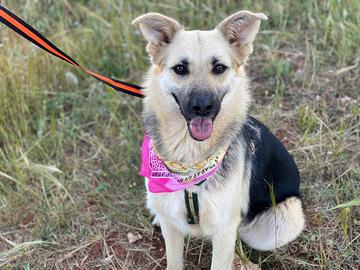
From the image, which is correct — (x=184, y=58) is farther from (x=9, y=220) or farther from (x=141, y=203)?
(x=9, y=220)

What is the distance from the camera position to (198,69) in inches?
106

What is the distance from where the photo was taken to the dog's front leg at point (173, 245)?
3.06 meters

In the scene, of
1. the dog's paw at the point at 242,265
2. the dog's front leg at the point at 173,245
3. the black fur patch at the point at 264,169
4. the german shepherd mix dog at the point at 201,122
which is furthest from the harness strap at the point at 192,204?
the dog's paw at the point at 242,265

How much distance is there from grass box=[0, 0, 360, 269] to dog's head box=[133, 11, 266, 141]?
0.95 meters

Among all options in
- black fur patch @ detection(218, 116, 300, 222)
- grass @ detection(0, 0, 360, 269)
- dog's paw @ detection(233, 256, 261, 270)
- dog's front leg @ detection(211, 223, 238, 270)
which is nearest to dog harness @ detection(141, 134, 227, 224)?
dog's front leg @ detection(211, 223, 238, 270)

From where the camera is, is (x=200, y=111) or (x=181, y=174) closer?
(x=200, y=111)

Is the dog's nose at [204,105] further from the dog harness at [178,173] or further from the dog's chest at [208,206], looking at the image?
the dog's chest at [208,206]

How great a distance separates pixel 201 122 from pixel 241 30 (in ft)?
2.09

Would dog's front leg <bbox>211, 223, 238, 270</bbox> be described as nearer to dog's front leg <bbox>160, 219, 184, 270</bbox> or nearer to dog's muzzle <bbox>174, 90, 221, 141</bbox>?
dog's front leg <bbox>160, 219, 184, 270</bbox>

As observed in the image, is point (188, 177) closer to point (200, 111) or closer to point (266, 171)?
point (200, 111)

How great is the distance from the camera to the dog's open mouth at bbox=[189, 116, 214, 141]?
8.48ft

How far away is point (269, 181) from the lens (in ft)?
10.5

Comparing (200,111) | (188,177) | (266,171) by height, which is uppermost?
(200,111)

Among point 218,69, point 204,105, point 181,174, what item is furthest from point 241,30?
point 181,174
